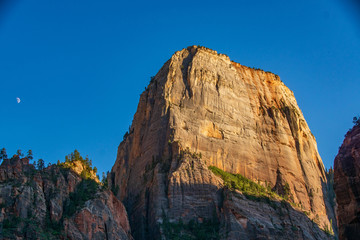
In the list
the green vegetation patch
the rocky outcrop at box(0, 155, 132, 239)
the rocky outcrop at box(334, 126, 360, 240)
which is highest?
the green vegetation patch

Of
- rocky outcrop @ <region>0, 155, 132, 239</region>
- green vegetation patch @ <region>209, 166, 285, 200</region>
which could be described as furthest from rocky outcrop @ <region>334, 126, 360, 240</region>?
green vegetation patch @ <region>209, 166, 285, 200</region>

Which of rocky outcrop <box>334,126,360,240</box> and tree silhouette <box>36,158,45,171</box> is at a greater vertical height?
tree silhouette <box>36,158,45,171</box>

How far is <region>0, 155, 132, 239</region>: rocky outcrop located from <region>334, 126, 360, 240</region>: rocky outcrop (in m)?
36.0

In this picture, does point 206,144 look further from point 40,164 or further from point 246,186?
point 40,164

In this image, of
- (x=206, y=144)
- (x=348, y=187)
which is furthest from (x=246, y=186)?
(x=348, y=187)

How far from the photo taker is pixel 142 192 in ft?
351

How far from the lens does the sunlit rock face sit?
3971 inches

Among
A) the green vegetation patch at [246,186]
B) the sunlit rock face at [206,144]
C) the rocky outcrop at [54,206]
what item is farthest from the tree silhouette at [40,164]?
the green vegetation patch at [246,186]

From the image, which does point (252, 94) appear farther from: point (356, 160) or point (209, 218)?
point (356, 160)

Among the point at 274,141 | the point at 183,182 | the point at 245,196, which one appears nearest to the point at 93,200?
the point at 183,182

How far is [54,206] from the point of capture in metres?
80.9

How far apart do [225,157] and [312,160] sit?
2758cm

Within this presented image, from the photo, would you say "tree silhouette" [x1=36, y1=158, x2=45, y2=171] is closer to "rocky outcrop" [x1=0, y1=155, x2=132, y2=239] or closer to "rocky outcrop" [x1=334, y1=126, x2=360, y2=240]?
"rocky outcrop" [x1=0, y1=155, x2=132, y2=239]

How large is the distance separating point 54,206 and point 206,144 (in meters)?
41.3
